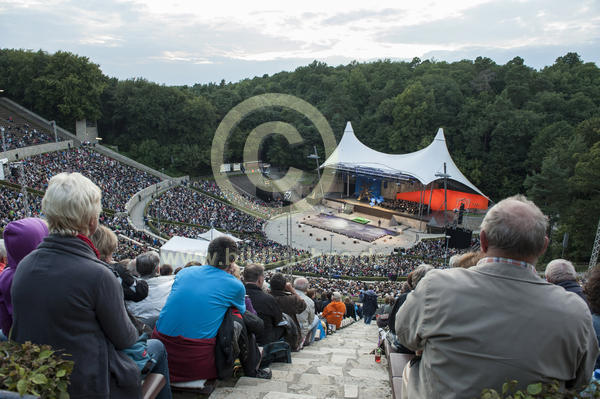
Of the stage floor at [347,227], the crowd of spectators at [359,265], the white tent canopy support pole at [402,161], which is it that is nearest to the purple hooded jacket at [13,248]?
the crowd of spectators at [359,265]

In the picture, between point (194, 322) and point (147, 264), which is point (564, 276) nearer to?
point (194, 322)

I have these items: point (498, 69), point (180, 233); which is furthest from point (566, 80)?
point (180, 233)

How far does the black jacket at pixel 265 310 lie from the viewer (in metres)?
3.89

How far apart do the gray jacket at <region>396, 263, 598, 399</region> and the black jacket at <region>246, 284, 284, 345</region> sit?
2.29 meters

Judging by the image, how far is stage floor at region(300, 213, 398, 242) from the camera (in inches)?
1065

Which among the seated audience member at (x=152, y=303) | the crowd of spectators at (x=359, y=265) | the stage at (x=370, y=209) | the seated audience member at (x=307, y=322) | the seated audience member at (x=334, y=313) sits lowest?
the crowd of spectators at (x=359, y=265)

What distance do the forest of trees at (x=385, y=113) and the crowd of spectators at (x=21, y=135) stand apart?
3.39 m

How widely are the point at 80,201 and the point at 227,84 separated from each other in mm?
62037

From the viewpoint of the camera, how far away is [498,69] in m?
43.6

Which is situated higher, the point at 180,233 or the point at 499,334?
the point at 499,334

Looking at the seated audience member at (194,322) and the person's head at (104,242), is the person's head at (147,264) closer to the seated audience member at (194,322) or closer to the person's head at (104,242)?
the person's head at (104,242)

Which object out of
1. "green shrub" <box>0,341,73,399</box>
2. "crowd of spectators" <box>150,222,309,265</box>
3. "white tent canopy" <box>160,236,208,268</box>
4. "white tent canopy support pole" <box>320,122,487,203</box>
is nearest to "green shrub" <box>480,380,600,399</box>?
"green shrub" <box>0,341,73,399</box>

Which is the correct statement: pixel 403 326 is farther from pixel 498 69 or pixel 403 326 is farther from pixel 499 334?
pixel 498 69

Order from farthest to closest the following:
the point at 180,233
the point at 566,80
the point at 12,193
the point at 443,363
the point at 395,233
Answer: the point at 566,80
the point at 395,233
the point at 180,233
the point at 12,193
the point at 443,363
